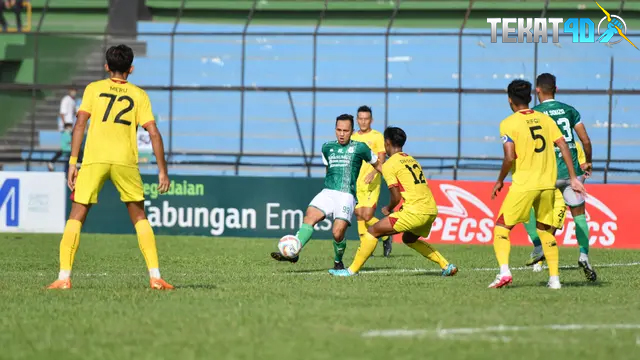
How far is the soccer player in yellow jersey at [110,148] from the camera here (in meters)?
9.27

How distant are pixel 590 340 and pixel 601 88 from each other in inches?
727

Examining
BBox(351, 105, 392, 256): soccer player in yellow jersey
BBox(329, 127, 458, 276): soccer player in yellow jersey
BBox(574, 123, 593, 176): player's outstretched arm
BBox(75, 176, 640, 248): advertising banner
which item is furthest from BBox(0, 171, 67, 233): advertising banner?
BBox(574, 123, 593, 176): player's outstretched arm

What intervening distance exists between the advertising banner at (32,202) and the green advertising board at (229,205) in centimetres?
179

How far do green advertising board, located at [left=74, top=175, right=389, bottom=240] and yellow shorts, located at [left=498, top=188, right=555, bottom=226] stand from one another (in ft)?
34.8

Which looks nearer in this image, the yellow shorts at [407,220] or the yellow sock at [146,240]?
the yellow sock at [146,240]

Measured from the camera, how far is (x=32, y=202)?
69.2 feet

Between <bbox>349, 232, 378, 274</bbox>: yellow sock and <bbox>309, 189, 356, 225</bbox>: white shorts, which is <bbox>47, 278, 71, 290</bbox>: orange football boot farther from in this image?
<bbox>309, 189, 356, 225</bbox>: white shorts

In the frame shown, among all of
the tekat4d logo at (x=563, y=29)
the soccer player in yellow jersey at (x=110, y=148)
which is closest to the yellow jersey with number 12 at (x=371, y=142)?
the soccer player in yellow jersey at (x=110, y=148)

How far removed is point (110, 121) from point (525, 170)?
12.3 ft

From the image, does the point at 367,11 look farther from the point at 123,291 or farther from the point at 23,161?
the point at 123,291

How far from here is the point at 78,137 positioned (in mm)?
9266

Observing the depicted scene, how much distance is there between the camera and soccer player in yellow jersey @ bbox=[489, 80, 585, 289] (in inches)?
389

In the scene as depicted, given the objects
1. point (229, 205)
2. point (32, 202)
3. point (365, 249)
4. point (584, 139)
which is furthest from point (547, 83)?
point (32, 202)

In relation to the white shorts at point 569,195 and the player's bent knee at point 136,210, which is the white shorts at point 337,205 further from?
the player's bent knee at point 136,210
